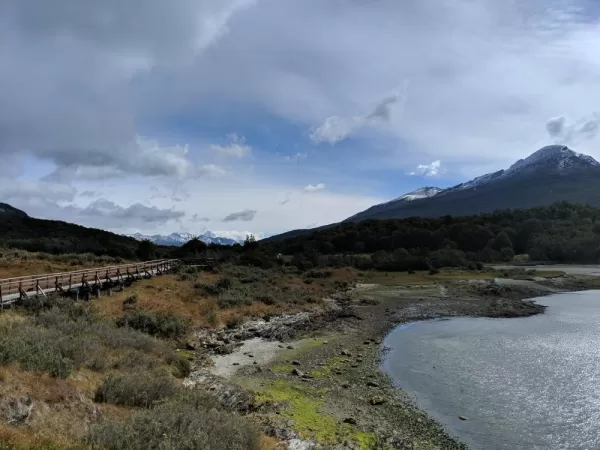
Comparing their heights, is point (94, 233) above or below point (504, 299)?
above

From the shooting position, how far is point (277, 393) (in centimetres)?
1914

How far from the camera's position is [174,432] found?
9.93 meters

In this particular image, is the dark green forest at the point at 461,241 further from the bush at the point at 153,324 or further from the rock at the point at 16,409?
the rock at the point at 16,409

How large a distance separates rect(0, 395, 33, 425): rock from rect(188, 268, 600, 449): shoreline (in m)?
7.10

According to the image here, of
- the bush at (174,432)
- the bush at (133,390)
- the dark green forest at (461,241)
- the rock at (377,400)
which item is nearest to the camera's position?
the bush at (174,432)

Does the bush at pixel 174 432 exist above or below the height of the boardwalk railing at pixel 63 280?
below

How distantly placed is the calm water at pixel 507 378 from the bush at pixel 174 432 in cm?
846

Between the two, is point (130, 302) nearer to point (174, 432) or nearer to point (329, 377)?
point (329, 377)

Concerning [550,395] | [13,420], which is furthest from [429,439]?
[13,420]

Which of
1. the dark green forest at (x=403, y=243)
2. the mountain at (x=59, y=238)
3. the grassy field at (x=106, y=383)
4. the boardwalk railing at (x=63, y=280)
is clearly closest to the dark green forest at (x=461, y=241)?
the dark green forest at (x=403, y=243)

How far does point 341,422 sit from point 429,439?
3.02m

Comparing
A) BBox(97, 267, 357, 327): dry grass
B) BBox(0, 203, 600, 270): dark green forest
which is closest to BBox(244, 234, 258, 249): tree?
BBox(0, 203, 600, 270): dark green forest

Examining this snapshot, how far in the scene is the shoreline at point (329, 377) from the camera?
49.8 ft

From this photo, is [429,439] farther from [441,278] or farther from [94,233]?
[94,233]
